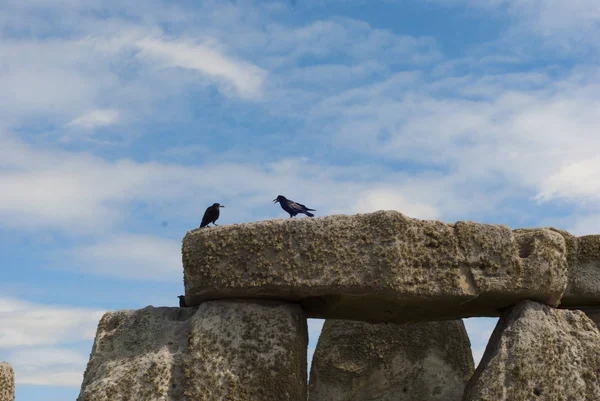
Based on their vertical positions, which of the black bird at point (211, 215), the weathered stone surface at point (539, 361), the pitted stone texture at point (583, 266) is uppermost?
the black bird at point (211, 215)

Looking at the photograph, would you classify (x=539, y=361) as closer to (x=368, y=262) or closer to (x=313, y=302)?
(x=368, y=262)

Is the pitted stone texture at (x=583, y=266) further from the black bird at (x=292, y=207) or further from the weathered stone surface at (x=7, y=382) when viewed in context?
the weathered stone surface at (x=7, y=382)

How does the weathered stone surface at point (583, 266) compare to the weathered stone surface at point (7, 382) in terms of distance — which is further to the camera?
the weathered stone surface at point (583, 266)

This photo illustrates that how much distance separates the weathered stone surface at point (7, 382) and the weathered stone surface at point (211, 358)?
582 millimetres

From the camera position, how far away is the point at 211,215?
24.8 feet

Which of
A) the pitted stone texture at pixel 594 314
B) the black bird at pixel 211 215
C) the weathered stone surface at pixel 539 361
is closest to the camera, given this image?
the weathered stone surface at pixel 539 361

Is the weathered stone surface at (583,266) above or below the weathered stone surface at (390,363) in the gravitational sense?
above

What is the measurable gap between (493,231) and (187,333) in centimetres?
258

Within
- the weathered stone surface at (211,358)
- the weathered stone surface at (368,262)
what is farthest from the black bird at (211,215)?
the weathered stone surface at (211,358)

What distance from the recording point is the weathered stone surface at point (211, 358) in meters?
6.84

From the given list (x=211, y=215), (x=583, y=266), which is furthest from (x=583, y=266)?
(x=211, y=215)

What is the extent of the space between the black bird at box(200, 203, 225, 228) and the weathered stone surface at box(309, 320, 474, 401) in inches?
118

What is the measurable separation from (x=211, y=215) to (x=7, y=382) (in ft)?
6.86

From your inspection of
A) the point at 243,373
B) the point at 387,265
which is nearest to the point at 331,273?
the point at 387,265
